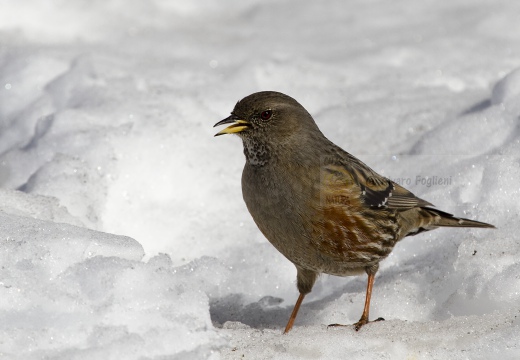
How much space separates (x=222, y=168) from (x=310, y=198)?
223cm

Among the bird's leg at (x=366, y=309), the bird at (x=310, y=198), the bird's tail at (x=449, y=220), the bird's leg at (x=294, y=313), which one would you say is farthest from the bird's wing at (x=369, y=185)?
the bird's leg at (x=294, y=313)

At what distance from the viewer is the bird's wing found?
5.26 metres

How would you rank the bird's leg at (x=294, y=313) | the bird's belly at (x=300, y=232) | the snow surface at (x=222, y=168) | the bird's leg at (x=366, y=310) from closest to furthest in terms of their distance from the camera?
the snow surface at (x=222, y=168), the bird's leg at (x=366, y=310), the bird's belly at (x=300, y=232), the bird's leg at (x=294, y=313)

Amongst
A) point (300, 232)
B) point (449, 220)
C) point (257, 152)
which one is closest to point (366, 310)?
point (300, 232)

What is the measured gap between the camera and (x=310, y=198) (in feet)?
16.5

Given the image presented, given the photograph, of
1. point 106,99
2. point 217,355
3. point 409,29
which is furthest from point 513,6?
point 217,355

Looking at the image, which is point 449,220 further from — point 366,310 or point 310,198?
point 310,198

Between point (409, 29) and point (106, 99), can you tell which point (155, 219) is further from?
point (409, 29)

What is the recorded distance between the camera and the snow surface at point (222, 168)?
13.6ft

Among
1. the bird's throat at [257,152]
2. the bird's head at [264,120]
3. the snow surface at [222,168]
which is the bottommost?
the snow surface at [222,168]

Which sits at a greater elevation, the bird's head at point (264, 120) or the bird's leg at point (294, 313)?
the bird's head at point (264, 120)

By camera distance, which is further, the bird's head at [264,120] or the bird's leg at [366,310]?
the bird's head at [264,120]

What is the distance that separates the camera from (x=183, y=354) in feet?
12.8

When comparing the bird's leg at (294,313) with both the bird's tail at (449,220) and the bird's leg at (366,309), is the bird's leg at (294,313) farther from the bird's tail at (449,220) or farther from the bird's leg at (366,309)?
the bird's tail at (449,220)
